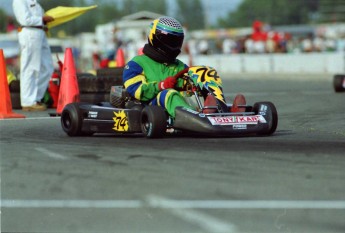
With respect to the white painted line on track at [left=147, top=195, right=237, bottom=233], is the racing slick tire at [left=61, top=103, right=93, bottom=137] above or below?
below

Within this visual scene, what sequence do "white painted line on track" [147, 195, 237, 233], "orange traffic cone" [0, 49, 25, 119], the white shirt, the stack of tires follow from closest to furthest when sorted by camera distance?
"white painted line on track" [147, 195, 237, 233] < "orange traffic cone" [0, 49, 25, 119] < the white shirt < the stack of tires

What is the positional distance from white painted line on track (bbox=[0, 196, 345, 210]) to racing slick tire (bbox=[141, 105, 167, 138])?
2967mm

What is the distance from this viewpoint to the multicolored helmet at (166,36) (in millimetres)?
9805

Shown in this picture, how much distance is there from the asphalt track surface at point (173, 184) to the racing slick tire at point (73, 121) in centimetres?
22

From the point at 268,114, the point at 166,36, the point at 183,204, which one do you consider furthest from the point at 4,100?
the point at 183,204

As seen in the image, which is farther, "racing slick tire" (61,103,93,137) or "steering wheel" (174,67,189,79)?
"racing slick tire" (61,103,93,137)

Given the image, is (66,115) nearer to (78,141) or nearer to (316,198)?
(78,141)

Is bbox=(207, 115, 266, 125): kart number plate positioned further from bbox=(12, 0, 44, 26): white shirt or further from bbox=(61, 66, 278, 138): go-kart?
bbox=(12, 0, 44, 26): white shirt

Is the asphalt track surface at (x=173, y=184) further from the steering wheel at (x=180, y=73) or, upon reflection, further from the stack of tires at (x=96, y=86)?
the stack of tires at (x=96, y=86)

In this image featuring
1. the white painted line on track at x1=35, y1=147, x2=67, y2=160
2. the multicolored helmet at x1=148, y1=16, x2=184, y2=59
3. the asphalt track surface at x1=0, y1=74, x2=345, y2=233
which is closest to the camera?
the asphalt track surface at x1=0, y1=74, x2=345, y2=233

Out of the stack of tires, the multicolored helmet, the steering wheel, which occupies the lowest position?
the stack of tires

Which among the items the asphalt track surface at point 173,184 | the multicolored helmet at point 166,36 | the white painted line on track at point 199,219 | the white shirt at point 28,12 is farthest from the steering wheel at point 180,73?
the white shirt at point 28,12

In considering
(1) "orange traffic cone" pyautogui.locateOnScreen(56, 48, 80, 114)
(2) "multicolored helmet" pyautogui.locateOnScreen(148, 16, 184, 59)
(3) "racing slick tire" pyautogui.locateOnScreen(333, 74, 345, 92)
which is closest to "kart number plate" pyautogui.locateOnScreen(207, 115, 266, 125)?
(2) "multicolored helmet" pyautogui.locateOnScreen(148, 16, 184, 59)

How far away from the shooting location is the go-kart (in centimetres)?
879
